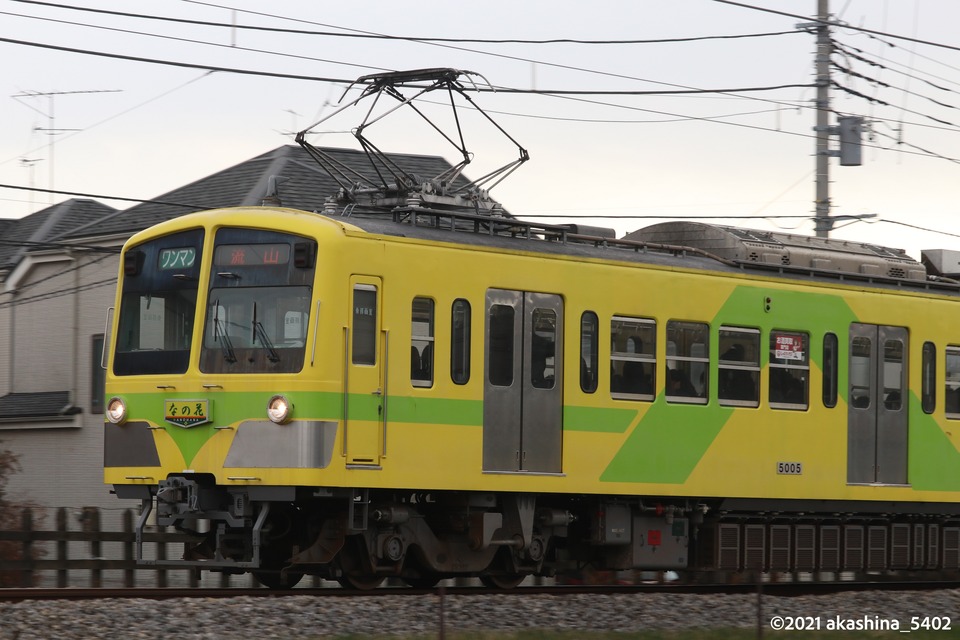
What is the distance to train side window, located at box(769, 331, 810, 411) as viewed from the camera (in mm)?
16781

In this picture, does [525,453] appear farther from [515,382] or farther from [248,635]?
[248,635]

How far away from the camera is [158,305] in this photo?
14344 mm

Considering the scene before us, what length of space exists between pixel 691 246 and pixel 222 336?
250 inches

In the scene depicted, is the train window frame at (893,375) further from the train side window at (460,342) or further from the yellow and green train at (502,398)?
the train side window at (460,342)

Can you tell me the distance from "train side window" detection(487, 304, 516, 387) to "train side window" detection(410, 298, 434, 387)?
2.20 ft

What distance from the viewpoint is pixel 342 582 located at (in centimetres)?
1445

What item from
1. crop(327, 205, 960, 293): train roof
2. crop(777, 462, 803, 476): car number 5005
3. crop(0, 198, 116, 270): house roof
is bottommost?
crop(777, 462, 803, 476): car number 5005

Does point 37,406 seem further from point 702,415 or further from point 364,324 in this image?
point 364,324

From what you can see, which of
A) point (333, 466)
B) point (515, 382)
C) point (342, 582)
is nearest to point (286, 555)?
point (342, 582)

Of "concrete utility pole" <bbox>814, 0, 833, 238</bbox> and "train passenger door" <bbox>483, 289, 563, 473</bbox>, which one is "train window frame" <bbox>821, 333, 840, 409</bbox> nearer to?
"train passenger door" <bbox>483, 289, 563, 473</bbox>

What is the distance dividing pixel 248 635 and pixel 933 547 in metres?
10.4

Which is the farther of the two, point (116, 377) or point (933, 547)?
point (933, 547)

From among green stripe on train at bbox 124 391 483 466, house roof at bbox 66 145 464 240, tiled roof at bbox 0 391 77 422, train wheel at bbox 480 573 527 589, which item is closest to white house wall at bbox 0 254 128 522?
tiled roof at bbox 0 391 77 422

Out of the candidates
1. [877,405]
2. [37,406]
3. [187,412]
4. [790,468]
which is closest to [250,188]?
[37,406]
